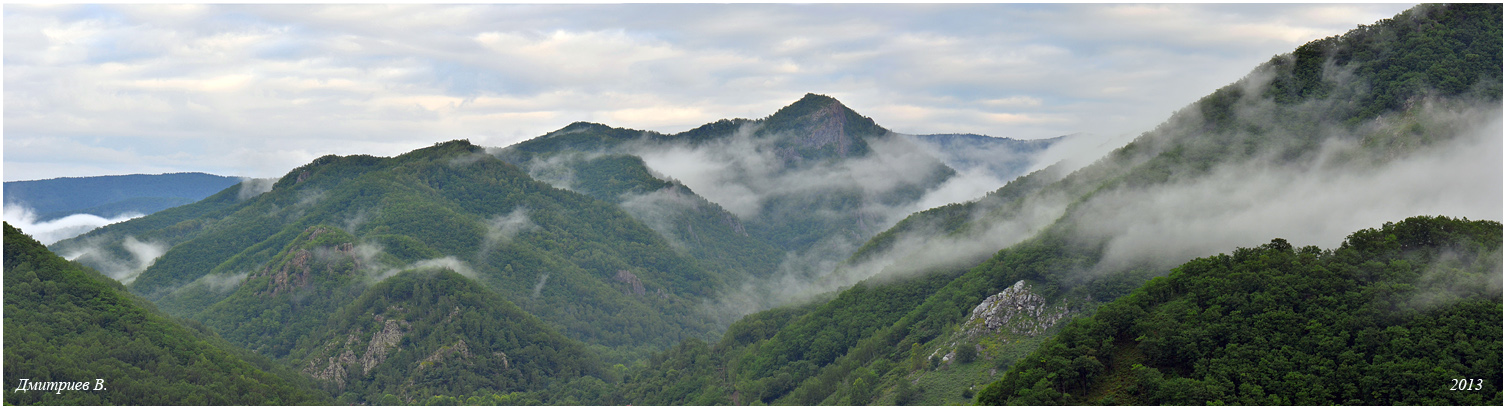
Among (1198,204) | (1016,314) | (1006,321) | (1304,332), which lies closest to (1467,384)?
(1304,332)

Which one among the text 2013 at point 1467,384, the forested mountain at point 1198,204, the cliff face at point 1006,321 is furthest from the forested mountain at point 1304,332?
the cliff face at point 1006,321

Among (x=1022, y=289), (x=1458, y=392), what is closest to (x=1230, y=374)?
(x=1458, y=392)

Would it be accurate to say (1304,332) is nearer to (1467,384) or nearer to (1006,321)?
(1467,384)

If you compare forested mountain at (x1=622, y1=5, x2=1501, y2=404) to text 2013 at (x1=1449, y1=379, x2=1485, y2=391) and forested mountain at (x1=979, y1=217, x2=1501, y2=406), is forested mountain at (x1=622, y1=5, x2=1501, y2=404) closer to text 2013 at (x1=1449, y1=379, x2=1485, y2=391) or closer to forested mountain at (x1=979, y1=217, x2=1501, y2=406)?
forested mountain at (x1=979, y1=217, x2=1501, y2=406)

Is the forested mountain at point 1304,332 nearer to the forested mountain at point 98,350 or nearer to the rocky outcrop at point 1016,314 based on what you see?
the rocky outcrop at point 1016,314

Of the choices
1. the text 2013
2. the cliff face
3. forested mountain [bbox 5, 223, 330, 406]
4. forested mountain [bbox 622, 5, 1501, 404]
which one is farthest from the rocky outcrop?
forested mountain [bbox 5, 223, 330, 406]

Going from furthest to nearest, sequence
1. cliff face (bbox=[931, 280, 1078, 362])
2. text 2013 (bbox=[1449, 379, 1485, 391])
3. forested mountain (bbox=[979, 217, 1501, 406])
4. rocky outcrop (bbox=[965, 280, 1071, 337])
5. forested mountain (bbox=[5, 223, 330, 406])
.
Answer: rocky outcrop (bbox=[965, 280, 1071, 337])
cliff face (bbox=[931, 280, 1078, 362])
forested mountain (bbox=[5, 223, 330, 406])
forested mountain (bbox=[979, 217, 1501, 406])
text 2013 (bbox=[1449, 379, 1485, 391])

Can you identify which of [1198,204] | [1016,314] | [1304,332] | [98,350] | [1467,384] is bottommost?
[98,350]

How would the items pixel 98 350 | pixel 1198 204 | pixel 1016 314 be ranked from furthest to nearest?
pixel 1198 204 < pixel 98 350 < pixel 1016 314
